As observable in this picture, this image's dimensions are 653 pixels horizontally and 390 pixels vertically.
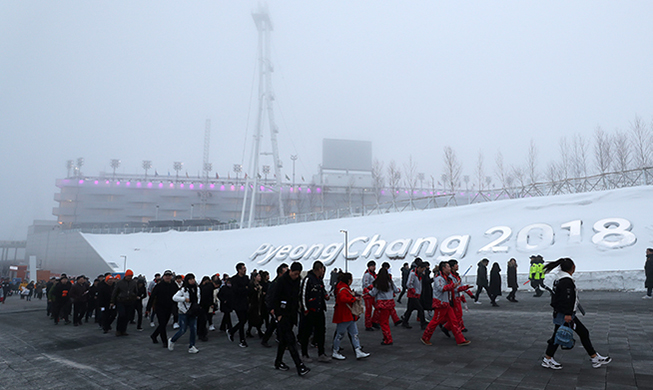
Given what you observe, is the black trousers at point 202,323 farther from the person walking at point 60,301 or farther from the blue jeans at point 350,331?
the person walking at point 60,301

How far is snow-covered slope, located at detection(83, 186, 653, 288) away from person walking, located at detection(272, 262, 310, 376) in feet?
47.1

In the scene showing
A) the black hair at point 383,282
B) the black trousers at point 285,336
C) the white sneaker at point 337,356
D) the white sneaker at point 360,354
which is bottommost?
the white sneaker at point 337,356

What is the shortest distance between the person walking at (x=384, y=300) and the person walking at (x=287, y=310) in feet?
7.75

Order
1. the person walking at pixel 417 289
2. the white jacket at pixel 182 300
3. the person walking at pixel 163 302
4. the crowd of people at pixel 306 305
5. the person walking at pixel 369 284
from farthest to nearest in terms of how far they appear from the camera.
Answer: the person walking at pixel 417 289, the person walking at pixel 369 284, the person walking at pixel 163 302, the white jacket at pixel 182 300, the crowd of people at pixel 306 305

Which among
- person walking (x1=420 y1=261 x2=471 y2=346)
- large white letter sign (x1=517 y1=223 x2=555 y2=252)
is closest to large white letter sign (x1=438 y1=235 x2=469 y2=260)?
large white letter sign (x1=517 y1=223 x2=555 y2=252)

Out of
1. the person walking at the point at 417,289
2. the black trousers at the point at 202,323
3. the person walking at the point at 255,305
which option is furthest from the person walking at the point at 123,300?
the person walking at the point at 417,289

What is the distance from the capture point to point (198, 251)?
121 feet

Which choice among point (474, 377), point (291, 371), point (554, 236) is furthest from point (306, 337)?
point (554, 236)

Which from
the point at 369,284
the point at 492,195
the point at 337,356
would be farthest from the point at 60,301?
the point at 492,195

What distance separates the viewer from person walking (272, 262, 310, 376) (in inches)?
255

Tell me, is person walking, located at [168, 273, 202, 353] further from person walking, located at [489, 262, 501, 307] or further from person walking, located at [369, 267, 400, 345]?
person walking, located at [489, 262, 501, 307]

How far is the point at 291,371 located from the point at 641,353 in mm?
6087

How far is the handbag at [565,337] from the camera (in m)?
5.66

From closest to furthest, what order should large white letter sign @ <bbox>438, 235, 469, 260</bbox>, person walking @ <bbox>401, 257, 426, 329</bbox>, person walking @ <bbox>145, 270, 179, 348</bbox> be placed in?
1. person walking @ <bbox>145, 270, 179, 348</bbox>
2. person walking @ <bbox>401, 257, 426, 329</bbox>
3. large white letter sign @ <bbox>438, 235, 469, 260</bbox>
